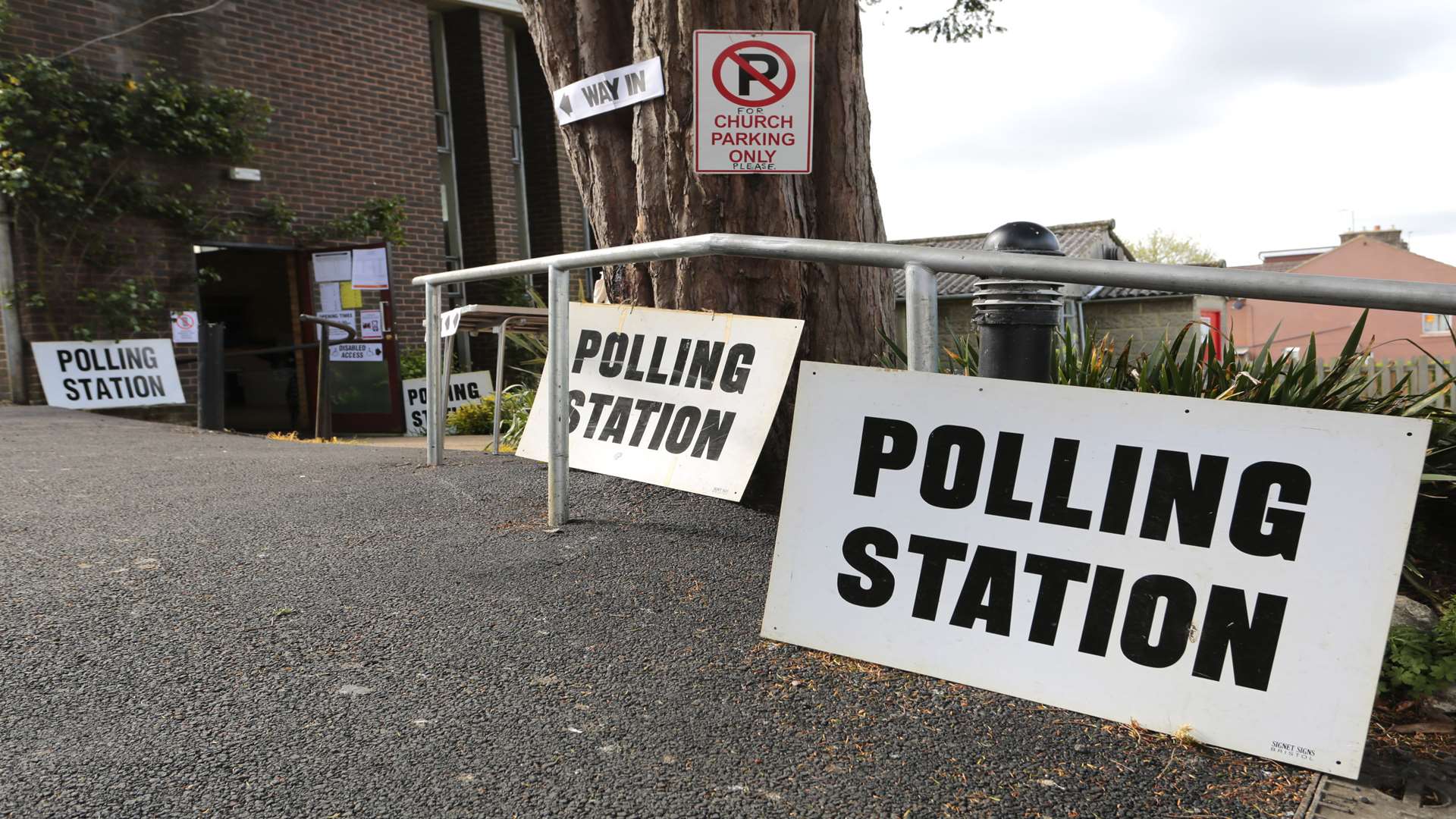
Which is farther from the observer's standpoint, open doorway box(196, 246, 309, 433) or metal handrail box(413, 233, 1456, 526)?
open doorway box(196, 246, 309, 433)

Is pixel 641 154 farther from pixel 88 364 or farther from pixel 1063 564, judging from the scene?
pixel 88 364

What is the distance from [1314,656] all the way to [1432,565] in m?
1.98

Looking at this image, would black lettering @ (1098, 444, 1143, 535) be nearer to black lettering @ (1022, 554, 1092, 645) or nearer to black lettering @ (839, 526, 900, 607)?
black lettering @ (1022, 554, 1092, 645)

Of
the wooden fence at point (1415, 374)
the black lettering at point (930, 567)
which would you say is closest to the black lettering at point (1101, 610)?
the black lettering at point (930, 567)

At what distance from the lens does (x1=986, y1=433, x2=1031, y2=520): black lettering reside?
8.14ft

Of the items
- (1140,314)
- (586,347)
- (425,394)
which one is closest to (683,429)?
(586,347)

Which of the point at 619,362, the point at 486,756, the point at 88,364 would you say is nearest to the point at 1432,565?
the point at 619,362

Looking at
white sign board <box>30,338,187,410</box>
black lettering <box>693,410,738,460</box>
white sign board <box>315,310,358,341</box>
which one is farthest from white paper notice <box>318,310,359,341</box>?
black lettering <box>693,410,738,460</box>

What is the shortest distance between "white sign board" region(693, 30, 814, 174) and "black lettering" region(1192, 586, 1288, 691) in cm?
264

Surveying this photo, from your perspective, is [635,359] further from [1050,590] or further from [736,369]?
[1050,590]

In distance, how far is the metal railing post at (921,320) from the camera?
2.71 m

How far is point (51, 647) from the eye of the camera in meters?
2.72

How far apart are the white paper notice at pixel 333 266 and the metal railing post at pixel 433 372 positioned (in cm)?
784

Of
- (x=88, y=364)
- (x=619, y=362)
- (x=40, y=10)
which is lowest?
(x=88, y=364)
